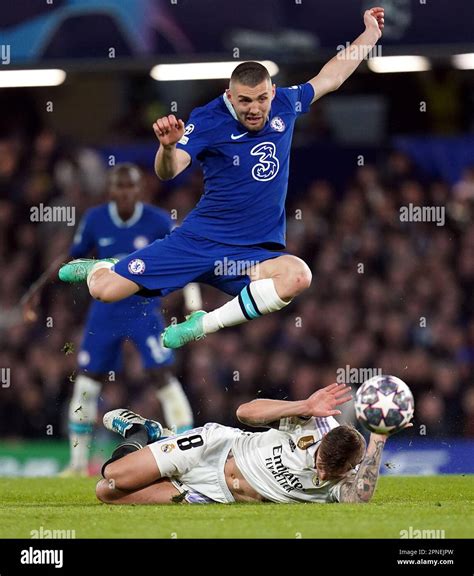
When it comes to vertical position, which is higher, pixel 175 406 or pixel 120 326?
pixel 120 326

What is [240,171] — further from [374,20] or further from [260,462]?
[260,462]

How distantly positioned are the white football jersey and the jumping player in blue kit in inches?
40.6

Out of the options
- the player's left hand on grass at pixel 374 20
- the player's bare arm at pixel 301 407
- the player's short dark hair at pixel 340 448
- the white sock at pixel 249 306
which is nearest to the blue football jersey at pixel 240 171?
the white sock at pixel 249 306

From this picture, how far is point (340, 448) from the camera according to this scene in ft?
24.9

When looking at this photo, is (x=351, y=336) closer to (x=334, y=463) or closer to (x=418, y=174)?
(x=418, y=174)

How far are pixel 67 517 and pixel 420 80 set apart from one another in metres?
10.9

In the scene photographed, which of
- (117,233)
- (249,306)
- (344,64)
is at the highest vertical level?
(344,64)

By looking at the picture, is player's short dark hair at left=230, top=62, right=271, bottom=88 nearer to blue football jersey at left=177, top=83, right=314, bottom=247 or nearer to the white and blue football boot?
blue football jersey at left=177, top=83, right=314, bottom=247

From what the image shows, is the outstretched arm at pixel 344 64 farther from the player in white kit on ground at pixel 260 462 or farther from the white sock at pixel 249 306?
the player in white kit on ground at pixel 260 462

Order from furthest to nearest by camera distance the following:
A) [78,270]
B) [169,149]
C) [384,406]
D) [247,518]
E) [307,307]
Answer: [307,307]
[78,270]
[169,149]
[384,406]
[247,518]

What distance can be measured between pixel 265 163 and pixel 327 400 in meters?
1.98

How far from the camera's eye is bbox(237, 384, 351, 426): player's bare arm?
773 centimetres

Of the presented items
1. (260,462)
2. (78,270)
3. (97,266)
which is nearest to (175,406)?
(78,270)

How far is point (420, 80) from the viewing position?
17078 mm
